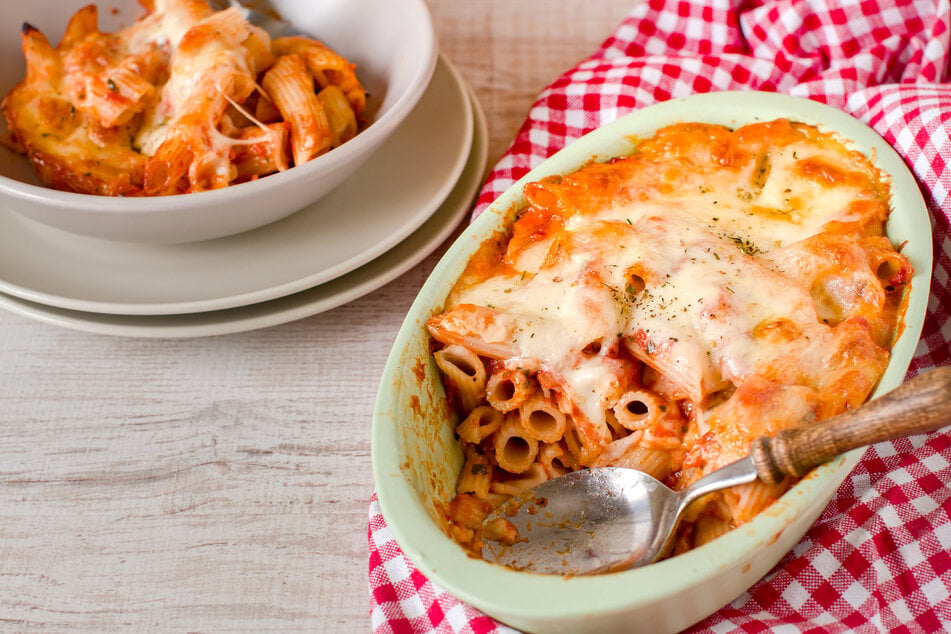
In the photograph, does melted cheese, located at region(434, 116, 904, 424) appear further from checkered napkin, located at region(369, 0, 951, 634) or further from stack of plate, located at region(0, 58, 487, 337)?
stack of plate, located at region(0, 58, 487, 337)

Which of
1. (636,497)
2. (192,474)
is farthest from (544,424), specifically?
(192,474)

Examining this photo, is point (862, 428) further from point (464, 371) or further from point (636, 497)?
point (464, 371)

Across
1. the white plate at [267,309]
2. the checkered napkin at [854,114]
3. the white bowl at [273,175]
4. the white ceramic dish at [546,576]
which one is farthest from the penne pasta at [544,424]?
the white bowl at [273,175]

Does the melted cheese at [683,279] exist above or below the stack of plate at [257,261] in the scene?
Answer: above

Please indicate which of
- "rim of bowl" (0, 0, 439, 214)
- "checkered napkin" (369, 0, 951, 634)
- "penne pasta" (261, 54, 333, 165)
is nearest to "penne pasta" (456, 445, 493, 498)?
"checkered napkin" (369, 0, 951, 634)

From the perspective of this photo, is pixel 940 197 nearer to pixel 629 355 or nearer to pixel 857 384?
pixel 857 384

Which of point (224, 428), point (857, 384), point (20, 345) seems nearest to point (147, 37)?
point (20, 345)

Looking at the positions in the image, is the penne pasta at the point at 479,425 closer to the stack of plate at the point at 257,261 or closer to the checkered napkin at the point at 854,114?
the checkered napkin at the point at 854,114
